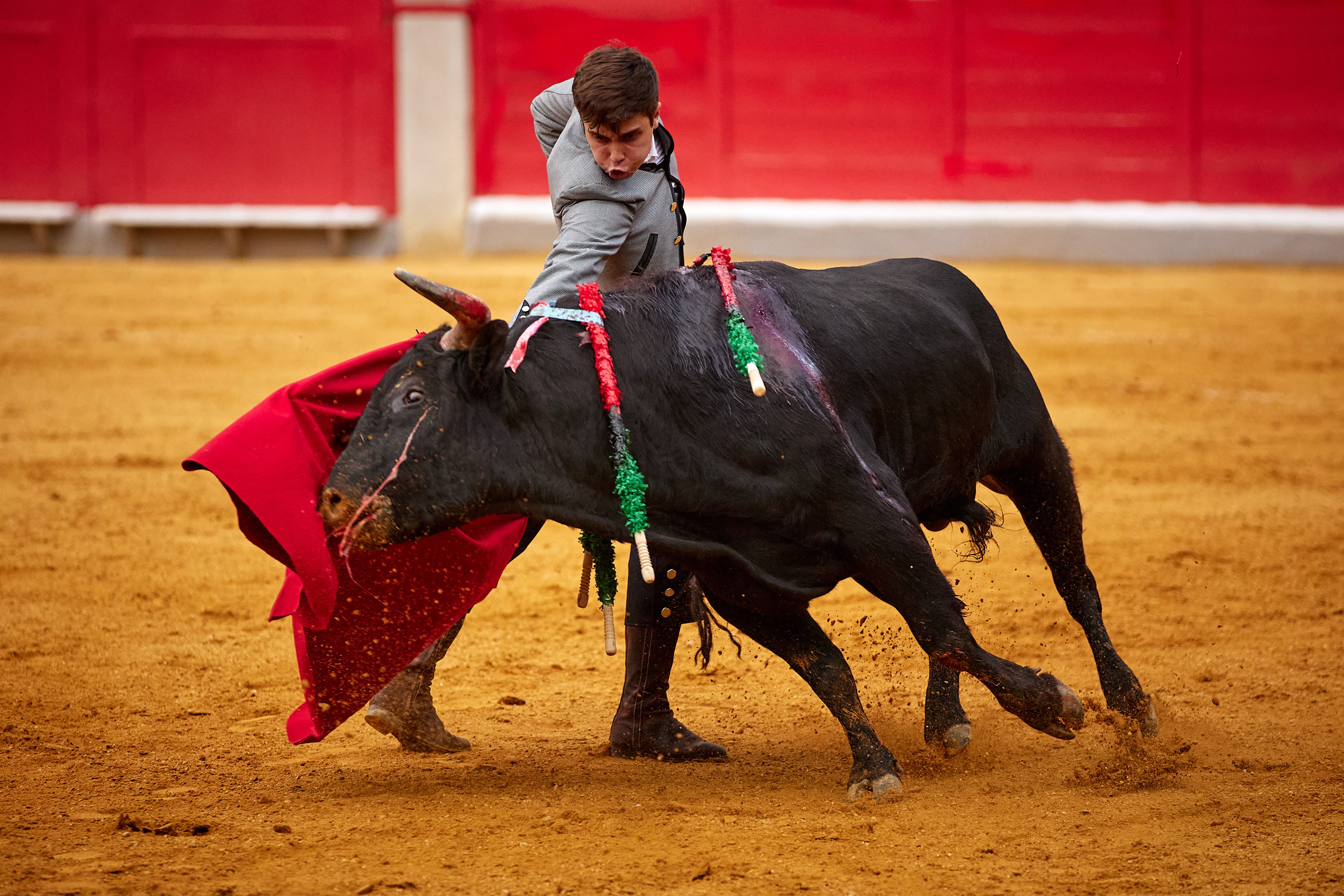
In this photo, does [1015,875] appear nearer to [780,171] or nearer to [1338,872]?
[1338,872]

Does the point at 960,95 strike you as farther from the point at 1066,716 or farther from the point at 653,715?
the point at 1066,716

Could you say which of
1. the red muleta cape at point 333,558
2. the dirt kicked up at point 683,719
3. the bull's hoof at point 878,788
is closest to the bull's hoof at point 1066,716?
the dirt kicked up at point 683,719

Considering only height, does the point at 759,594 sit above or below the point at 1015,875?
above

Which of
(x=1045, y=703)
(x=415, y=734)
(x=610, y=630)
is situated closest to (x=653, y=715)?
(x=610, y=630)

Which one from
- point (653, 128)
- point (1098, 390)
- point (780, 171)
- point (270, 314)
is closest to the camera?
point (653, 128)

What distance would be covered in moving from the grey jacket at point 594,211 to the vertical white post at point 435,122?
9497 millimetres

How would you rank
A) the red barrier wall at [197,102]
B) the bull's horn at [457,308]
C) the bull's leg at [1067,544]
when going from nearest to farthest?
the bull's horn at [457,308] → the bull's leg at [1067,544] → the red barrier wall at [197,102]

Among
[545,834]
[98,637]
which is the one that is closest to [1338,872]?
[545,834]

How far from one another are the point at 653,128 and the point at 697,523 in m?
0.80

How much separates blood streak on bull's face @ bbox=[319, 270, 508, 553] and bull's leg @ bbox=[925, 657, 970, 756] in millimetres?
1169

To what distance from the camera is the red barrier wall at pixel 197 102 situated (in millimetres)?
12523

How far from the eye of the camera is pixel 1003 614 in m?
4.35

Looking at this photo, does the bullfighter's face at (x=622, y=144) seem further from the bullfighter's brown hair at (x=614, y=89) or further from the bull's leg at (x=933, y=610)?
the bull's leg at (x=933, y=610)

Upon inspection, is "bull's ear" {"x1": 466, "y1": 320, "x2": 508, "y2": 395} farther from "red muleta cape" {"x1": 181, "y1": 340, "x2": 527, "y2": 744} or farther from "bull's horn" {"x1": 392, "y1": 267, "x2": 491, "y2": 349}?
"red muleta cape" {"x1": 181, "y1": 340, "x2": 527, "y2": 744}
